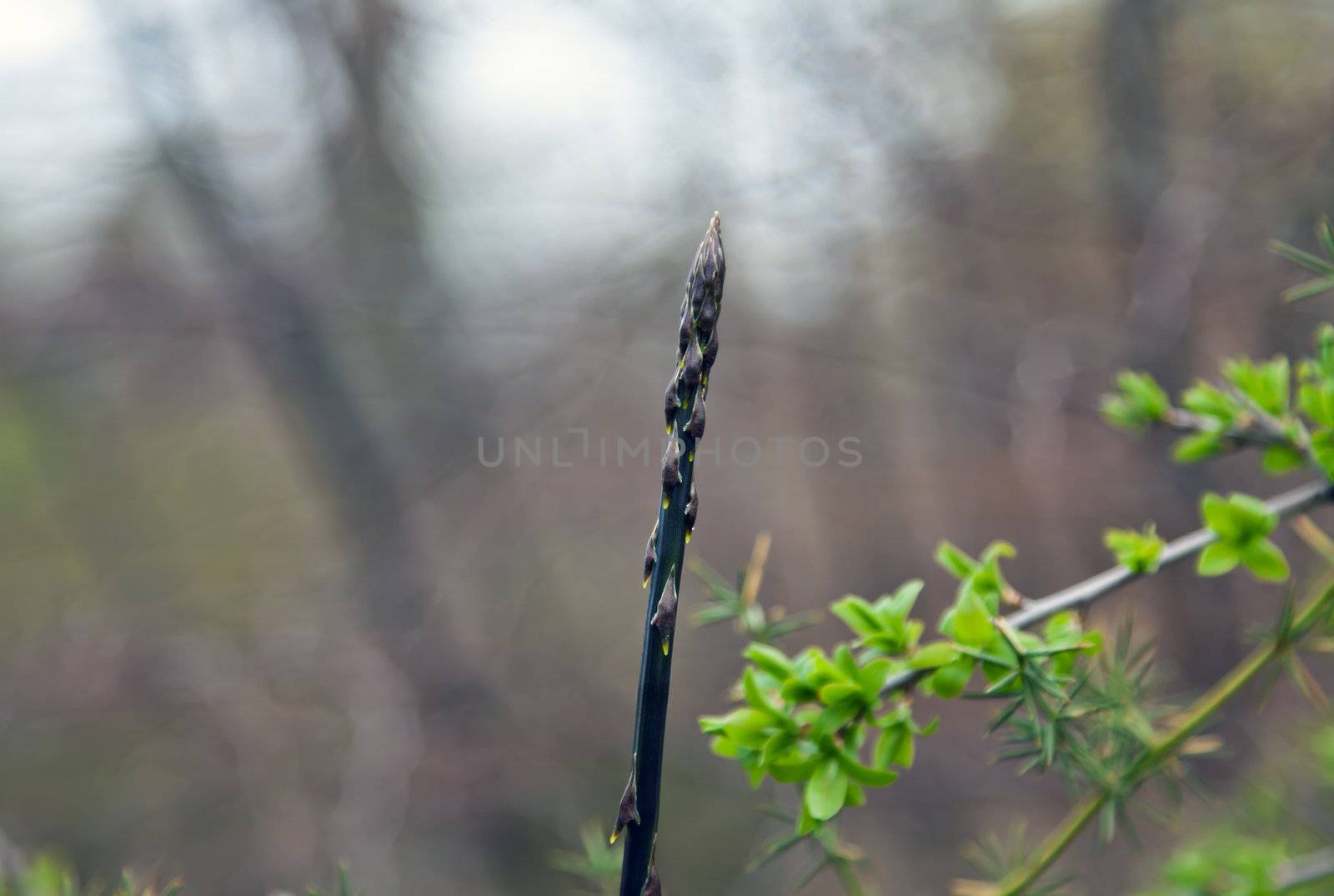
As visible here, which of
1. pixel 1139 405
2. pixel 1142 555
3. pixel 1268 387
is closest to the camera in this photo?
pixel 1142 555

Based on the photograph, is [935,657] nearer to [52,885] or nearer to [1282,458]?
[1282,458]

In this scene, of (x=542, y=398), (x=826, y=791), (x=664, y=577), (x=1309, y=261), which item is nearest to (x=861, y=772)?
(x=826, y=791)

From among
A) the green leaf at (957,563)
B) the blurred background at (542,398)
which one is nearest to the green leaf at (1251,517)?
the green leaf at (957,563)

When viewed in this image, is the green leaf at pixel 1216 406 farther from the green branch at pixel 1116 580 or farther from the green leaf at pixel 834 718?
the green leaf at pixel 834 718

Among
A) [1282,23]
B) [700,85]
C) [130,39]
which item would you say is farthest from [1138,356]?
[130,39]

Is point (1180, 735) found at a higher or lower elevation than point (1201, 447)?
lower

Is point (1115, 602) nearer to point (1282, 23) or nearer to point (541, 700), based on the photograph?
point (1282, 23)

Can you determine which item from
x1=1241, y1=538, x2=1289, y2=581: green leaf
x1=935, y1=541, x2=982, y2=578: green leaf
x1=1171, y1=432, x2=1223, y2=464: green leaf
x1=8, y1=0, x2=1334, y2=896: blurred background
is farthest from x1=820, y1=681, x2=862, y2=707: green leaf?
x1=8, y1=0, x2=1334, y2=896: blurred background
